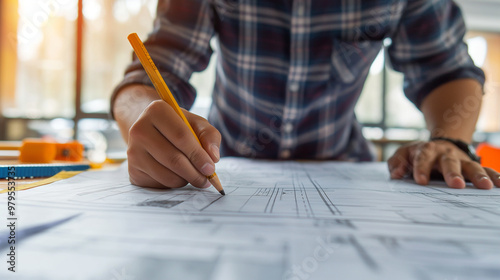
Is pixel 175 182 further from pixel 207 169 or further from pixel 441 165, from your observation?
pixel 441 165

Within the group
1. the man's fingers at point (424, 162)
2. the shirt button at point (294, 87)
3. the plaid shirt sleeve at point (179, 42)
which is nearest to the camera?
the man's fingers at point (424, 162)

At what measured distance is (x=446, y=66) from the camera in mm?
633

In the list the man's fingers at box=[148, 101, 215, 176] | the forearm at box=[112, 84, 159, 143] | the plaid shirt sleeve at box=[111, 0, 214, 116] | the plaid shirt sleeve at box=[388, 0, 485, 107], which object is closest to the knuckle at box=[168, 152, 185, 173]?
the man's fingers at box=[148, 101, 215, 176]

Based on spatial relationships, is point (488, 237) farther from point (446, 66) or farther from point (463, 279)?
point (446, 66)

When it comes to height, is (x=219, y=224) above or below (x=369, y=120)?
below

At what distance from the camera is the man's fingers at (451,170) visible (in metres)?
0.37

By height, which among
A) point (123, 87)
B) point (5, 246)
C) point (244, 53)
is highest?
point (244, 53)

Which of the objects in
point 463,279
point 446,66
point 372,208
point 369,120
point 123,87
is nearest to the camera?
point 463,279

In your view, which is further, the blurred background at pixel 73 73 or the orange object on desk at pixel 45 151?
the blurred background at pixel 73 73

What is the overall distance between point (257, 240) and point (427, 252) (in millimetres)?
91

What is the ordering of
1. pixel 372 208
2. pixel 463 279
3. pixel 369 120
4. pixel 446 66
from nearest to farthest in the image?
pixel 463 279 → pixel 372 208 → pixel 446 66 → pixel 369 120

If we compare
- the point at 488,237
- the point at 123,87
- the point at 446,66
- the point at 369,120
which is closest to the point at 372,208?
the point at 488,237

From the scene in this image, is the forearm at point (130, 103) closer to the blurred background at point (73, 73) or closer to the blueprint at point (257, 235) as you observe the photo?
the blueprint at point (257, 235)

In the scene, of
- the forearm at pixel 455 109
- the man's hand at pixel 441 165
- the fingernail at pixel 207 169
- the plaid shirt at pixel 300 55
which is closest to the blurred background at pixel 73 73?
the plaid shirt at pixel 300 55
